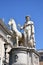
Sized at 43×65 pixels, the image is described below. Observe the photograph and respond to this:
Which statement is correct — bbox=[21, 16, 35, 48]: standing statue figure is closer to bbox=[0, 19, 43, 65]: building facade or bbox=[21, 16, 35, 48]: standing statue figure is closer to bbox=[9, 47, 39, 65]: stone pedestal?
bbox=[9, 47, 39, 65]: stone pedestal

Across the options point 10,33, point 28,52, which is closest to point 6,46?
point 10,33

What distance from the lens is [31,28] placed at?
20.5m

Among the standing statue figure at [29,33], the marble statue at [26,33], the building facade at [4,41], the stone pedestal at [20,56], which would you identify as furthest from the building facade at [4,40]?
the standing statue figure at [29,33]

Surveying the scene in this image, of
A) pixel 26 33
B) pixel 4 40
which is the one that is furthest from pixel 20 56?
pixel 26 33

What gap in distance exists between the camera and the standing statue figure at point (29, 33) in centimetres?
2005

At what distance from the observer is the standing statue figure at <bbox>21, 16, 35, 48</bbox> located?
20048mm

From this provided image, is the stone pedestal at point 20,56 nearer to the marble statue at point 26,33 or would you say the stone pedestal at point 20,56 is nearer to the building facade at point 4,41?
the building facade at point 4,41

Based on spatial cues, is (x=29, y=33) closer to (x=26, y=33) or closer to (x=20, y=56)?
(x=26, y=33)

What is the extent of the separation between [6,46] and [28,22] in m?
2.50

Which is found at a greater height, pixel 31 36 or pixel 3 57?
pixel 31 36

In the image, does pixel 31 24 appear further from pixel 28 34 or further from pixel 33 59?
pixel 33 59

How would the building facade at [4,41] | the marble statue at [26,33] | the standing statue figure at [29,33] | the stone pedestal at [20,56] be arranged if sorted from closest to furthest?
the stone pedestal at [20,56] → the building facade at [4,41] → the marble statue at [26,33] → the standing statue figure at [29,33]

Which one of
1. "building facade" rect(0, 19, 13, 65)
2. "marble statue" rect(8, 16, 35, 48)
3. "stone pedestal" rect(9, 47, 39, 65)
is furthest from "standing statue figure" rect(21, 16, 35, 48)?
"building facade" rect(0, 19, 13, 65)

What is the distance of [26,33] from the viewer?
2039 cm
